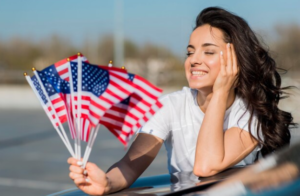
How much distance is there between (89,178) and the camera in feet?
7.66

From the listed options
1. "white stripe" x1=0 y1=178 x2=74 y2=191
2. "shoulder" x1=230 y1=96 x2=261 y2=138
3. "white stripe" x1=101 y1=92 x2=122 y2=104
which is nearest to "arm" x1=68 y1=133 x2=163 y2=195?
"white stripe" x1=101 y1=92 x2=122 y2=104

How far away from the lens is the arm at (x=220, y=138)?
8.75 feet

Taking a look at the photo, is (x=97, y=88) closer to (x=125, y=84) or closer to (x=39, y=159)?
(x=125, y=84)

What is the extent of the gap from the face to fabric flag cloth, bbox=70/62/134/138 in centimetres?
56

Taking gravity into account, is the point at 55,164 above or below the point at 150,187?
below

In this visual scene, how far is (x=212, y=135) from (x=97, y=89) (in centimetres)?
63

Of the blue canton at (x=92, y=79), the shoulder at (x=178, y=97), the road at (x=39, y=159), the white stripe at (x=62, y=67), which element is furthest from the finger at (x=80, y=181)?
the road at (x=39, y=159)

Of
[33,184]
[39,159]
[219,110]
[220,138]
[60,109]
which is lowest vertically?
[39,159]

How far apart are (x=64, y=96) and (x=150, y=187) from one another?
52 centimetres

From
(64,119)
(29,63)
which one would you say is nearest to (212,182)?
(64,119)

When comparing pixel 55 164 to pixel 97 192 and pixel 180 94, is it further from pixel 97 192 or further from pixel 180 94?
pixel 97 192

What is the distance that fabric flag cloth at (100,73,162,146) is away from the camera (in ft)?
8.19

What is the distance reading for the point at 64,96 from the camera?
2416 mm

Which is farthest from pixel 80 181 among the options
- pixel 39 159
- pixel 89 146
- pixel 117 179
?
pixel 39 159
